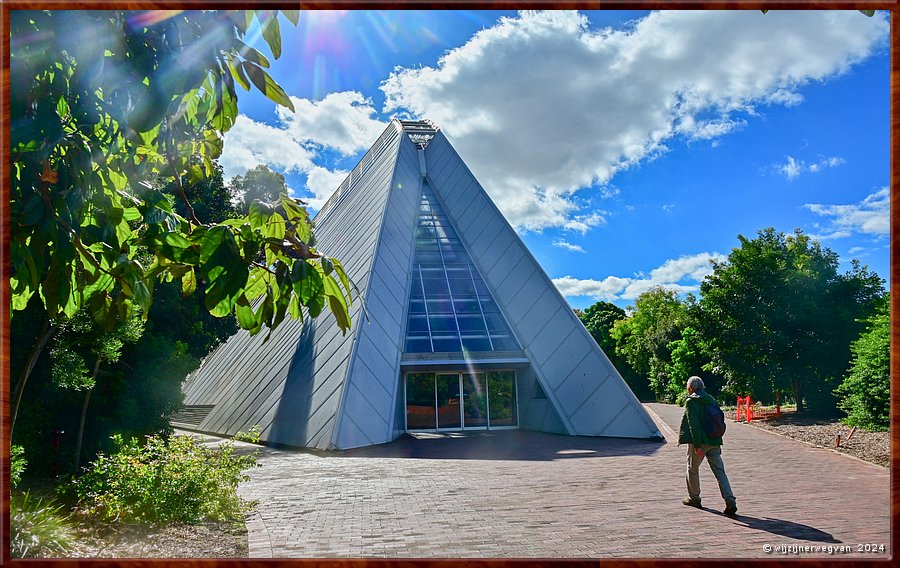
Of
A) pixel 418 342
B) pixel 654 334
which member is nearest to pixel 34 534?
pixel 418 342

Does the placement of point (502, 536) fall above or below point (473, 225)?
below

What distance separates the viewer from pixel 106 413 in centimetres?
1474

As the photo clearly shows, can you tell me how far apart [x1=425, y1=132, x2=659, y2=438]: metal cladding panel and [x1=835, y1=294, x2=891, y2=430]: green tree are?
5.97m

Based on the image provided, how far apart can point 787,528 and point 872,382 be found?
12.7m

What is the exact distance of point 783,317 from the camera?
74.5 feet

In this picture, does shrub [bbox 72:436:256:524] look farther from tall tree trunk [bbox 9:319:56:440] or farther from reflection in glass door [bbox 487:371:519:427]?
reflection in glass door [bbox 487:371:519:427]

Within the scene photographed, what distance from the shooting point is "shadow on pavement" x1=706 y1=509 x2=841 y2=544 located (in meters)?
6.04

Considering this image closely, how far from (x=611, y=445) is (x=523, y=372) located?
5.09 metres

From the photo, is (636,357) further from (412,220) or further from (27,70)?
(27,70)

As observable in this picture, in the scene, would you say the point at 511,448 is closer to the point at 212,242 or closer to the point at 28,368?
the point at 28,368

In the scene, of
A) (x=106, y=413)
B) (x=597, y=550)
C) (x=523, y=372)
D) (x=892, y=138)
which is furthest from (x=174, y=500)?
(x=523, y=372)

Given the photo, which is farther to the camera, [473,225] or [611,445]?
[473,225]

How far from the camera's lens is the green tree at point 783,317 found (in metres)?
22.2

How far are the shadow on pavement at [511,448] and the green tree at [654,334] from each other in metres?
17.5
